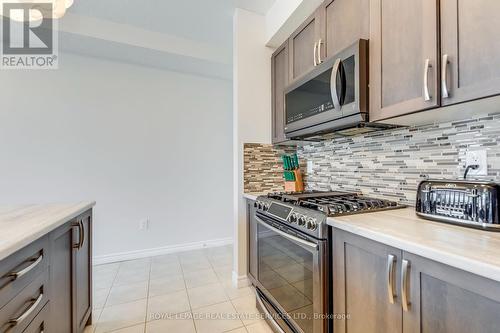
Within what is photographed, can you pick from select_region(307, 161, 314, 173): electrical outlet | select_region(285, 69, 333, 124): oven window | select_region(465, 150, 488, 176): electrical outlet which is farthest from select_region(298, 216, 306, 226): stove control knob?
select_region(307, 161, 314, 173): electrical outlet

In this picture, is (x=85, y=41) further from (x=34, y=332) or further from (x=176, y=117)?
(x=34, y=332)

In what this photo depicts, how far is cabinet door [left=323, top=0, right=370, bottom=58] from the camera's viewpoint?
4.30ft

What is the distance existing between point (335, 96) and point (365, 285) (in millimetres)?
994

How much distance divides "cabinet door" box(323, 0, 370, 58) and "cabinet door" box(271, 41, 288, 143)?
558 millimetres

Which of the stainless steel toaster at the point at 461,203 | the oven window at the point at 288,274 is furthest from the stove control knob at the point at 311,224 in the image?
the stainless steel toaster at the point at 461,203

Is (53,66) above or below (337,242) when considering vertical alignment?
above

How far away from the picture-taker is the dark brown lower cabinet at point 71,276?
3.74 ft

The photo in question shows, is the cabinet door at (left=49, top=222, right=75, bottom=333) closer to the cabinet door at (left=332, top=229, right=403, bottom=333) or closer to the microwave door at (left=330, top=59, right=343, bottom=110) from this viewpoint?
the cabinet door at (left=332, top=229, right=403, bottom=333)

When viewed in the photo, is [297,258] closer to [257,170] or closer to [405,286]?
[405,286]

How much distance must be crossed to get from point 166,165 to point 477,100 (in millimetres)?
2951

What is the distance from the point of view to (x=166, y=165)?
3.10 meters

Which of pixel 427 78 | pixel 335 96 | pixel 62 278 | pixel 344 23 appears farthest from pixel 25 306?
pixel 344 23

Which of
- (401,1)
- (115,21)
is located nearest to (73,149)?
(115,21)

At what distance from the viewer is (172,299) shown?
1.98 metres
